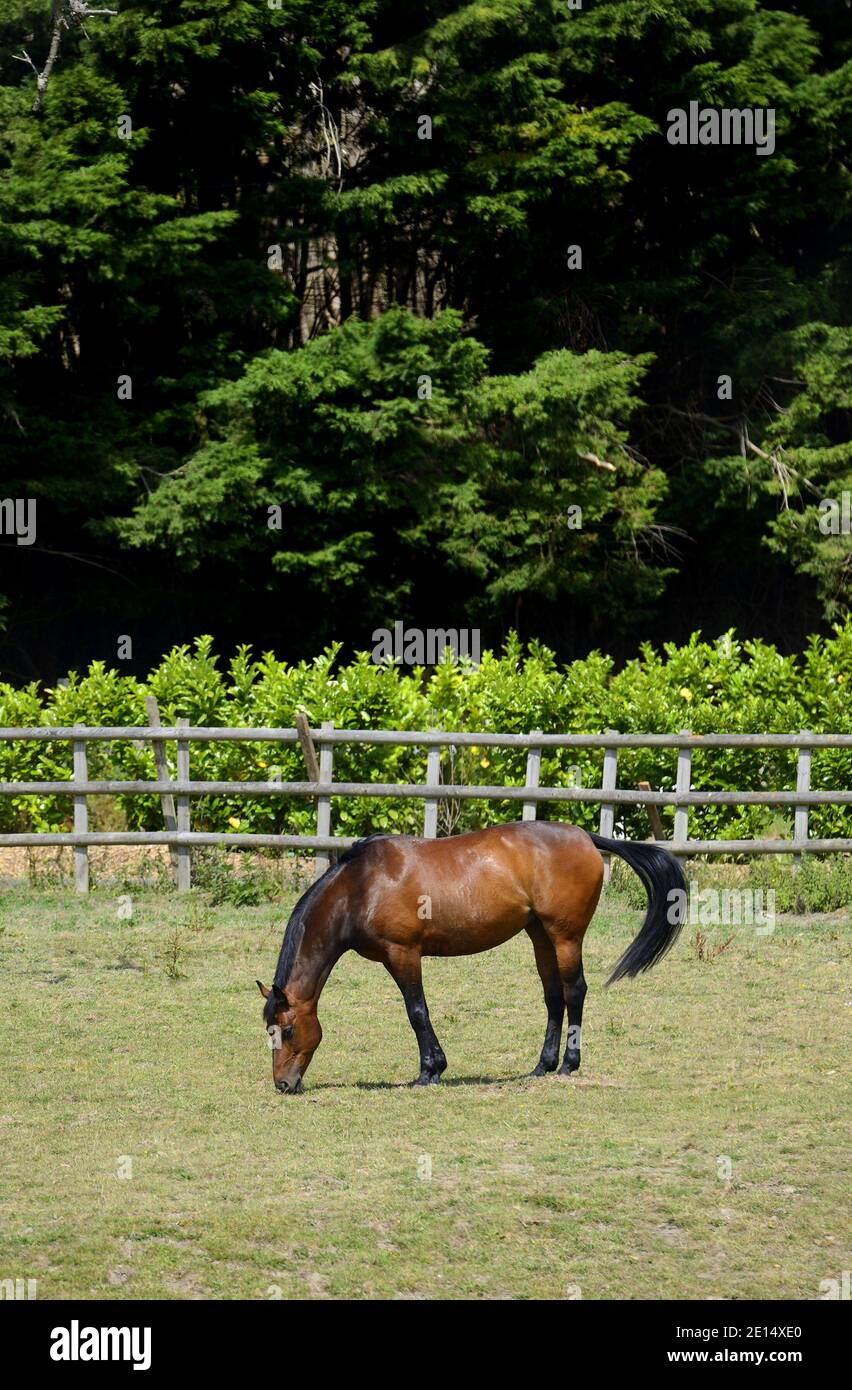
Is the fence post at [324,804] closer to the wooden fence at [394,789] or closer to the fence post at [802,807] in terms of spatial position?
the wooden fence at [394,789]

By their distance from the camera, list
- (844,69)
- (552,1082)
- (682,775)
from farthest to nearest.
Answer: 1. (844,69)
2. (682,775)
3. (552,1082)

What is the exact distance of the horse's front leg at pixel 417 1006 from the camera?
351 inches

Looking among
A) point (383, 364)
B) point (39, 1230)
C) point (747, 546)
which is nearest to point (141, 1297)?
point (39, 1230)

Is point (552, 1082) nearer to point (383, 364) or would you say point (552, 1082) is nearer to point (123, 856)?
point (123, 856)

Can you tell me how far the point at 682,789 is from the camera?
14930 millimetres

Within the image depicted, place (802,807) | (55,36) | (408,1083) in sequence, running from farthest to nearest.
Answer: (55,36) < (802,807) < (408,1083)

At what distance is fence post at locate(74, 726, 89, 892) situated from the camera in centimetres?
1515

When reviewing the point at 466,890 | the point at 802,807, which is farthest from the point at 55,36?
the point at 466,890

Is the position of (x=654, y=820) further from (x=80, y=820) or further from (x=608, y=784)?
(x=80, y=820)

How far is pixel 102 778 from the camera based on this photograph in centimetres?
1623

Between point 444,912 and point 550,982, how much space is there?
2.54ft

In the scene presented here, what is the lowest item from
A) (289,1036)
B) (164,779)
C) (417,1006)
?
(289,1036)

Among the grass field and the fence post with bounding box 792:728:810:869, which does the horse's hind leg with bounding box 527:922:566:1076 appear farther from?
the fence post with bounding box 792:728:810:869

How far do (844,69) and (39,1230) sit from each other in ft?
83.6
